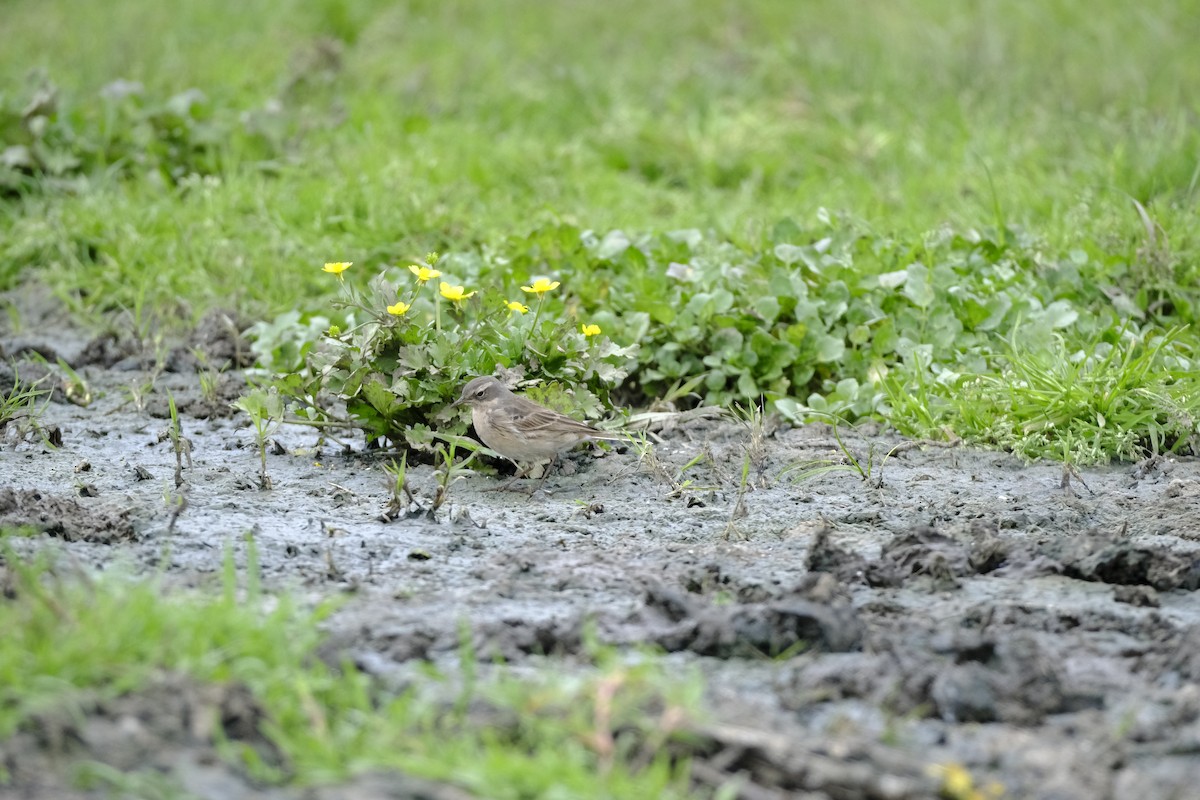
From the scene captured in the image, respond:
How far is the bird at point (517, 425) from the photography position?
5.09m

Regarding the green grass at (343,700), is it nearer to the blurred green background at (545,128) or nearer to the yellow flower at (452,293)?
the yellow flower at (452,293)

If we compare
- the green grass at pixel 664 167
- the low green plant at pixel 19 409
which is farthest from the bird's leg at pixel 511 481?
the low green plant at pixel 19 409

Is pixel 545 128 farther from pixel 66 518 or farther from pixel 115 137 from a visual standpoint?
pixel 66 518

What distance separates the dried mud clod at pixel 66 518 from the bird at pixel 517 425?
135 centimetres

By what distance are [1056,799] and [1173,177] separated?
20.1ft

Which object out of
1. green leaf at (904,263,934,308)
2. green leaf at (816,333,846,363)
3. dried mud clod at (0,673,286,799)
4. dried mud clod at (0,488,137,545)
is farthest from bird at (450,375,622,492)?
dried mud clod at (0,673,286,799)

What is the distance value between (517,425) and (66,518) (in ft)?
5.34

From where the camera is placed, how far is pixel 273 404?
5297 millimetres

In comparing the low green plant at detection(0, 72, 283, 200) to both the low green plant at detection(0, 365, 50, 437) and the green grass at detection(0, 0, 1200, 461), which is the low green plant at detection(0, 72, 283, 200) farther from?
the low green plant at detection(0, 365, 50, 437)

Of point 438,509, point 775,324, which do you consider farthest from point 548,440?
point 775,324

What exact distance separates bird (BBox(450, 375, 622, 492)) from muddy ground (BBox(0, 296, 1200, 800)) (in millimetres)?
198

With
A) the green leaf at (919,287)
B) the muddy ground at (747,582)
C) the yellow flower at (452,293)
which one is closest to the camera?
the muddy ground at (747,582)

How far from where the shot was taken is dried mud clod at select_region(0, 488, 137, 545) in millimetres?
4312

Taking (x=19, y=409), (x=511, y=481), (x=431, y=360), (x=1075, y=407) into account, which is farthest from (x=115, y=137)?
(x=1075, y=407)
